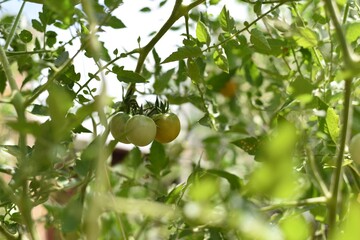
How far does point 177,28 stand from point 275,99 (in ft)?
0.61

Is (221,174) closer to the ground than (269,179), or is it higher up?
closer to the ground

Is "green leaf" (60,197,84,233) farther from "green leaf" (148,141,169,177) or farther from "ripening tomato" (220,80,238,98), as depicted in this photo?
"ripening tomato" (220,80,238,98)

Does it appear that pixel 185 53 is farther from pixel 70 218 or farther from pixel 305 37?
pixel 70 218

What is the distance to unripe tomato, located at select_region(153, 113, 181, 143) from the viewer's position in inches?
27.2

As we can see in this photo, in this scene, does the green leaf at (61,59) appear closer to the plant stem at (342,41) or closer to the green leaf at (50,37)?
the green leaf at (50,37)

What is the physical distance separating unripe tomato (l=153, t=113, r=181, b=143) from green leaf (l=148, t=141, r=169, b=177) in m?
0.10

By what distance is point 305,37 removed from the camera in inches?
19.1

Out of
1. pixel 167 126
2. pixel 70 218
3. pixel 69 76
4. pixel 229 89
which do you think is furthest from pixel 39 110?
pixel 229 89

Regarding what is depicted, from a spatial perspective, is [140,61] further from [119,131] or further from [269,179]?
[269,179]

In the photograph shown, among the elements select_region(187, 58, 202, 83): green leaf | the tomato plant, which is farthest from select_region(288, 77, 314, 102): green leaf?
select_region(187, 58, 202, 83): green leaf

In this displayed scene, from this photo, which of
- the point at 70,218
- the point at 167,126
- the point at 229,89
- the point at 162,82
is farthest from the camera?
the point at 229,89

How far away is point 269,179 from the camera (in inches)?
12.2

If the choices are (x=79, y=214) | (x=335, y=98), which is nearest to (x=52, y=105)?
(x=79, y=214)

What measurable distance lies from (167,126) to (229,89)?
0.49m
